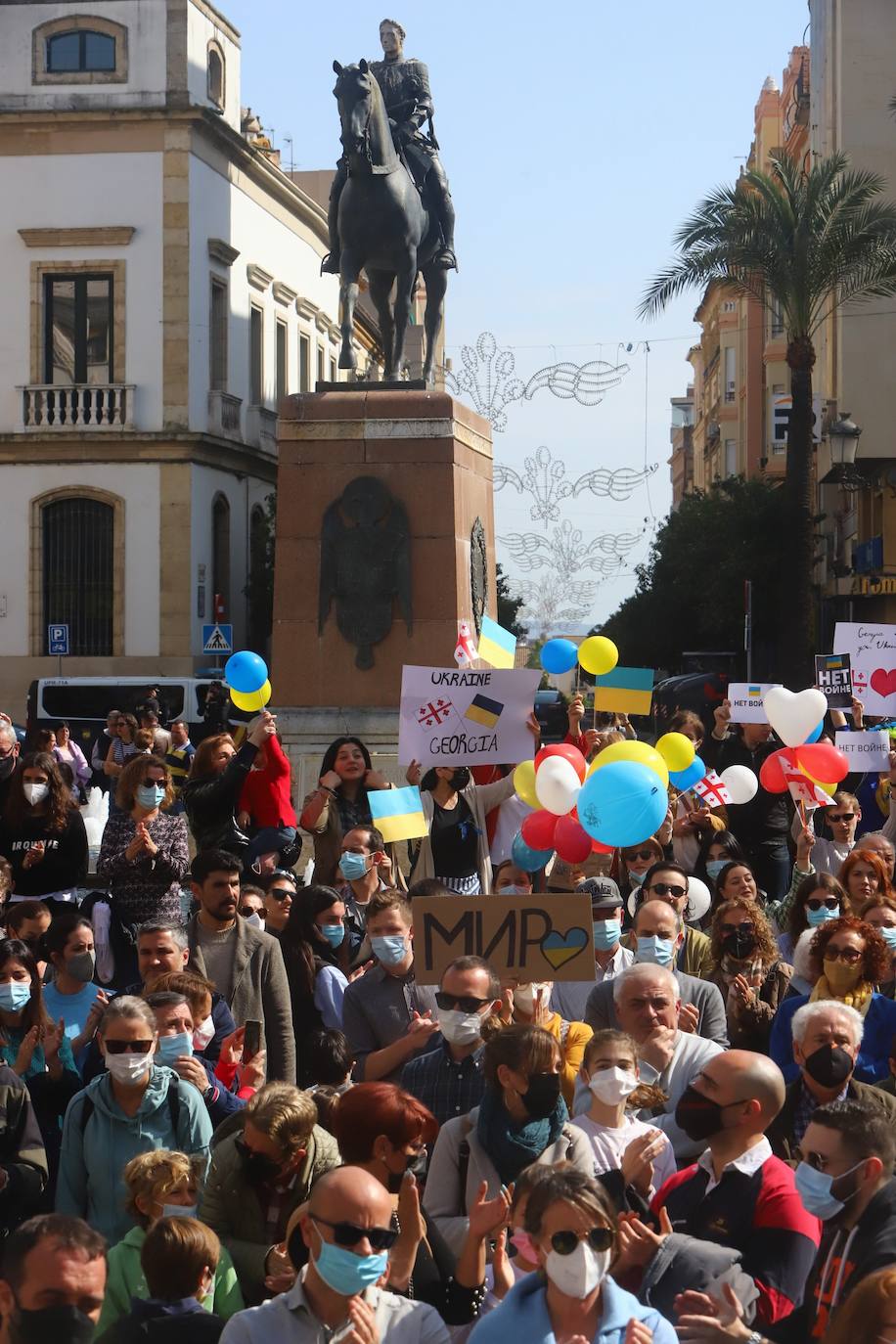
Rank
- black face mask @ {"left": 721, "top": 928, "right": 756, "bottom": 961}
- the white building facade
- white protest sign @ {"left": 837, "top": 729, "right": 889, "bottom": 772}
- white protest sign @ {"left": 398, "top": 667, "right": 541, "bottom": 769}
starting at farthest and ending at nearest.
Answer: the white building facade
white protest sign @ {"left": 837, "top": 729, "right": 889, "bottom": 772}
white protest sign @ {"left": 398, "top": 667, "right": 541, "bottom": 769}
black face mask @ {"left": 721, "top": 928, "right": 756, "bottom": 961}

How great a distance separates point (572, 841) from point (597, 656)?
13.3ft

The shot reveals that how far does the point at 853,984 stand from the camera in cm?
692

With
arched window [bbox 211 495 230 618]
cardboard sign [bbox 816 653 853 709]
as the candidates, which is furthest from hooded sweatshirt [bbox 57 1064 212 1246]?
arched window [bbox 211 495 230 618]

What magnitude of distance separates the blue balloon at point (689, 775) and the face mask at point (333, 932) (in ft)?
12.0

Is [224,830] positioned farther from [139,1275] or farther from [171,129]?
[171,129]

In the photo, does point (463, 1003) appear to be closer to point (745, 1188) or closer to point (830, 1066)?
point (830, 1066)

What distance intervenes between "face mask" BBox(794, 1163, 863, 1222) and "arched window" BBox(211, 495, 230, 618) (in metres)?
34.8

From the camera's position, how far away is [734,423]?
80.2 metres

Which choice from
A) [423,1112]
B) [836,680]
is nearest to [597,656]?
[836,680]

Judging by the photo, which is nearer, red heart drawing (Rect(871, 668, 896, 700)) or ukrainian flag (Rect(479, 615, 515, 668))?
ukrainian flag (Rect(479, 615, 515, 668))

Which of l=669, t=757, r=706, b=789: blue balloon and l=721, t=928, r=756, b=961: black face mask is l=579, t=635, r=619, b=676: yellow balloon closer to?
l=669, t=757, r=706, b=789: blue balloon

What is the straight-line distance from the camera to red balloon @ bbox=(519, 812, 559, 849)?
9852 millimetres

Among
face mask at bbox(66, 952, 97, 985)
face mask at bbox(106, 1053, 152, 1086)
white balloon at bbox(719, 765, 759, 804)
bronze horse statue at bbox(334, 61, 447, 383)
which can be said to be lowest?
face mask at bbox(106, 1053, 152, 1086)

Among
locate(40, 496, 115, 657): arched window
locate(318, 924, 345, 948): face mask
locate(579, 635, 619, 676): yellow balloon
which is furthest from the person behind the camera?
locate(40, 496, 115, 657): arched window
